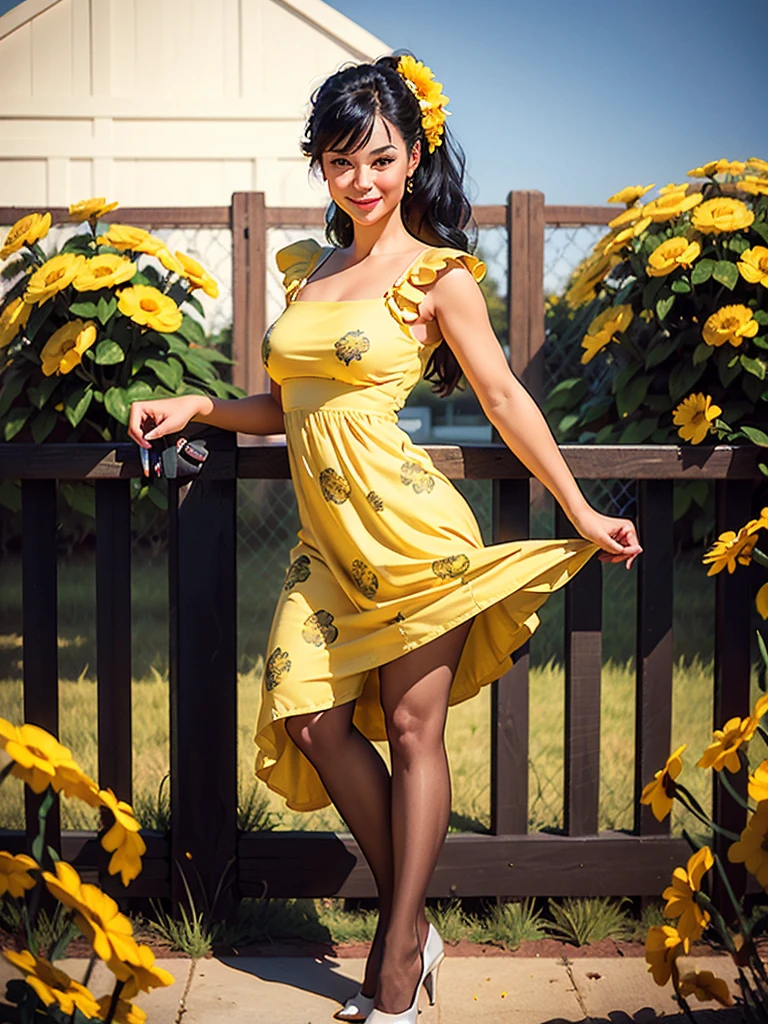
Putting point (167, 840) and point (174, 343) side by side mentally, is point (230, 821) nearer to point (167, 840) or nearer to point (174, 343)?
point (167, 840)

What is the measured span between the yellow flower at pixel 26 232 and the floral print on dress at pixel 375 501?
1715 millimetres

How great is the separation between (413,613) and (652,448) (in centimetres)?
62

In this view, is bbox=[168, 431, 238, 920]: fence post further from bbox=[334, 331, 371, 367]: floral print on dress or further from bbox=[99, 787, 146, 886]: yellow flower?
bbox=[99, 787, 146, 886]: yellow flower

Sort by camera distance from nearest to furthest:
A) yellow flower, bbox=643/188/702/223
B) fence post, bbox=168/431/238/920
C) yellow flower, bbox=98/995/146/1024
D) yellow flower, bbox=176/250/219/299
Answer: yellow flower, bbox=98/995/146/1024, fence post, bbox=168/431/238/920, yellow flower, bbox=643/188/702/223, yellow flower, bbox=176/250/219/299


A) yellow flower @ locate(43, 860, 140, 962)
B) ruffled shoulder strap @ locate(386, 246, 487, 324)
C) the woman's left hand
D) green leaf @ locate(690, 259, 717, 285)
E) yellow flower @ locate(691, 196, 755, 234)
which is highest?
yellow flower @ locate(691, 196, 755, 234)

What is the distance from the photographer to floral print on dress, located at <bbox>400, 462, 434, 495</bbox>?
1634mm

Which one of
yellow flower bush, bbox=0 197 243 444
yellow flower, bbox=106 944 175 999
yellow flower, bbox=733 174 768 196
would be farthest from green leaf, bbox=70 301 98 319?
yellow flower, bbox=106 944 175 999

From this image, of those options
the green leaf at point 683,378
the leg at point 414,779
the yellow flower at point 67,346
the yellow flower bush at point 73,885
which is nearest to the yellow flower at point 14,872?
the yellow flower bush at point 73,885

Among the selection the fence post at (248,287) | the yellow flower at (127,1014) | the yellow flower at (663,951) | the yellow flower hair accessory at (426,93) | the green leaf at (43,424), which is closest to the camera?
the yellow flower at (127,1014)

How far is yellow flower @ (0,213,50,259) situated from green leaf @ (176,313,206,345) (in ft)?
2.52

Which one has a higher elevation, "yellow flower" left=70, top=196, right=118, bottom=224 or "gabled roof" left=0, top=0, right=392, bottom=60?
"gabled roof" left=0, top=0, right=392, bottom=60

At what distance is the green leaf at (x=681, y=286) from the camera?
2.92m

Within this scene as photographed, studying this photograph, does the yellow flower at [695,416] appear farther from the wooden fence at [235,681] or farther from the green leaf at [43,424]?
the green leaf at [43,424]

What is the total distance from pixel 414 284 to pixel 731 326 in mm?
1408
